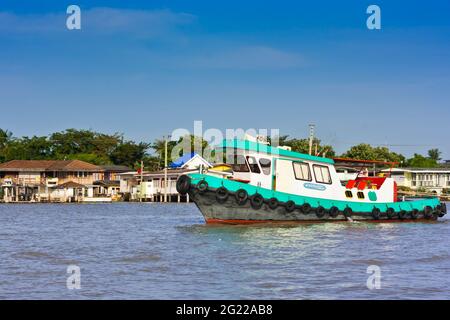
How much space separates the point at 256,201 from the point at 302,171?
2645 millimetres

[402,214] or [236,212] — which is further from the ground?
[236,212]

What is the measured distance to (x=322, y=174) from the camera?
29.9 meters

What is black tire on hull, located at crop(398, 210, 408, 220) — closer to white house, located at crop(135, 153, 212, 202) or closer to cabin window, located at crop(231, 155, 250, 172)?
cabin window, located at crop(231, 155, 250, 172)

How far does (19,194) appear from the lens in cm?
8469

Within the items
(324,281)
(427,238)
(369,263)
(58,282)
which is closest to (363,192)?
(427,238)

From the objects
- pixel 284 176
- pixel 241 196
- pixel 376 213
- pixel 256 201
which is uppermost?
pixel 284 176

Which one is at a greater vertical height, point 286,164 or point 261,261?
point 286,164

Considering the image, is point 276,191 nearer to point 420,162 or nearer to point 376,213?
point 376,213

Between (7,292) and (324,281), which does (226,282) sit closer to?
(324,281)

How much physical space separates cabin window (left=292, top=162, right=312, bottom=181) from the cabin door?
201mm

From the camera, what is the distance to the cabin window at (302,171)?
2925cm

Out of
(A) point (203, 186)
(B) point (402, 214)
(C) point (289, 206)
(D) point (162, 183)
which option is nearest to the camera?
(A) point (203, 186)

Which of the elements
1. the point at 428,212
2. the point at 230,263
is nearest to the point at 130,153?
the point at 428,212
